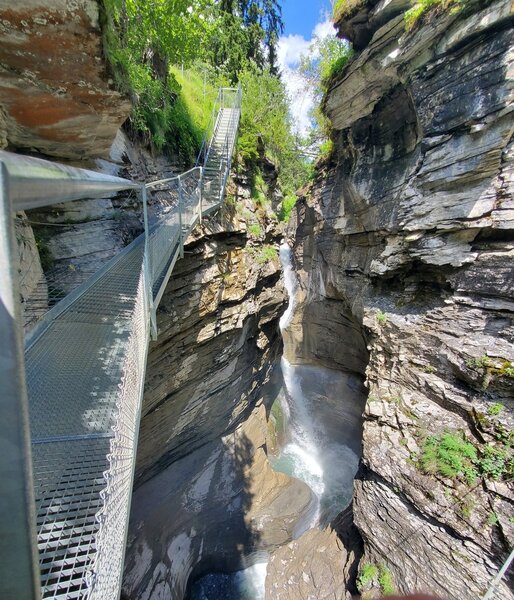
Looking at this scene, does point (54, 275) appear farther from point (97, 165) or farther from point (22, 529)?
point (22, 529)

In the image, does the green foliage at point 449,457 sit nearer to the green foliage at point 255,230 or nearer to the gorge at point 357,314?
the gorge at point 357,314

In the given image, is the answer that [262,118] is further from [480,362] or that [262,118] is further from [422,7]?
[480,362]

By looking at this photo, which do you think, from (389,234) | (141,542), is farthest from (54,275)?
(389,234)

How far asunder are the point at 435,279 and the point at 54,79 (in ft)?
27.0

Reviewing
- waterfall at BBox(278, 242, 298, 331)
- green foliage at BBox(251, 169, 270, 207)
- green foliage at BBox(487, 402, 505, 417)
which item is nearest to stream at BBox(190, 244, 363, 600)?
waterfall at BBox(278, 242, 298, 331)

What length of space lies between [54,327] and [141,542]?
694 cm

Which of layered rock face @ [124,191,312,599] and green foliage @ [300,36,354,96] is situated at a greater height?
green foliage @ [300,36,354,96]

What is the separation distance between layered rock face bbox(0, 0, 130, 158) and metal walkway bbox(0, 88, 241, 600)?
201 cm

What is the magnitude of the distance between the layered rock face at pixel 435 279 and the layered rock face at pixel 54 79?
6.55m

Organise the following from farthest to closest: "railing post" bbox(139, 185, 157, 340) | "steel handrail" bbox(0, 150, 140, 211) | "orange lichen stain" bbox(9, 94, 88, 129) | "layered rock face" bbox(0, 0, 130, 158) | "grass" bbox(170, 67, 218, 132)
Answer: "grass" bbox(170, 67, 218, 132) < "orange lichen stain" bbox(9, 94, 88, 129) < "railing post" bbox(139, 185, 157, 340) < "layered rock face" bbox(0, 0, 130, 158) < "steel handrail" bbox(0, 150, 140, 211)

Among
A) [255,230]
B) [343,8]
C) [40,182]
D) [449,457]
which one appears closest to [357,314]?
[255,230]

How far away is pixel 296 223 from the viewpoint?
48.2ft

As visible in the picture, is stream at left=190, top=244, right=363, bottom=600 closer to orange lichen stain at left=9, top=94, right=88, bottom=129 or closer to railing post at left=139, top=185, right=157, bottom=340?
railing post at left=139, top=185, right=157, bottom=340

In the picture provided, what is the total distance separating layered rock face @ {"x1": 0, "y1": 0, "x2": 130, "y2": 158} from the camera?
2.83m
